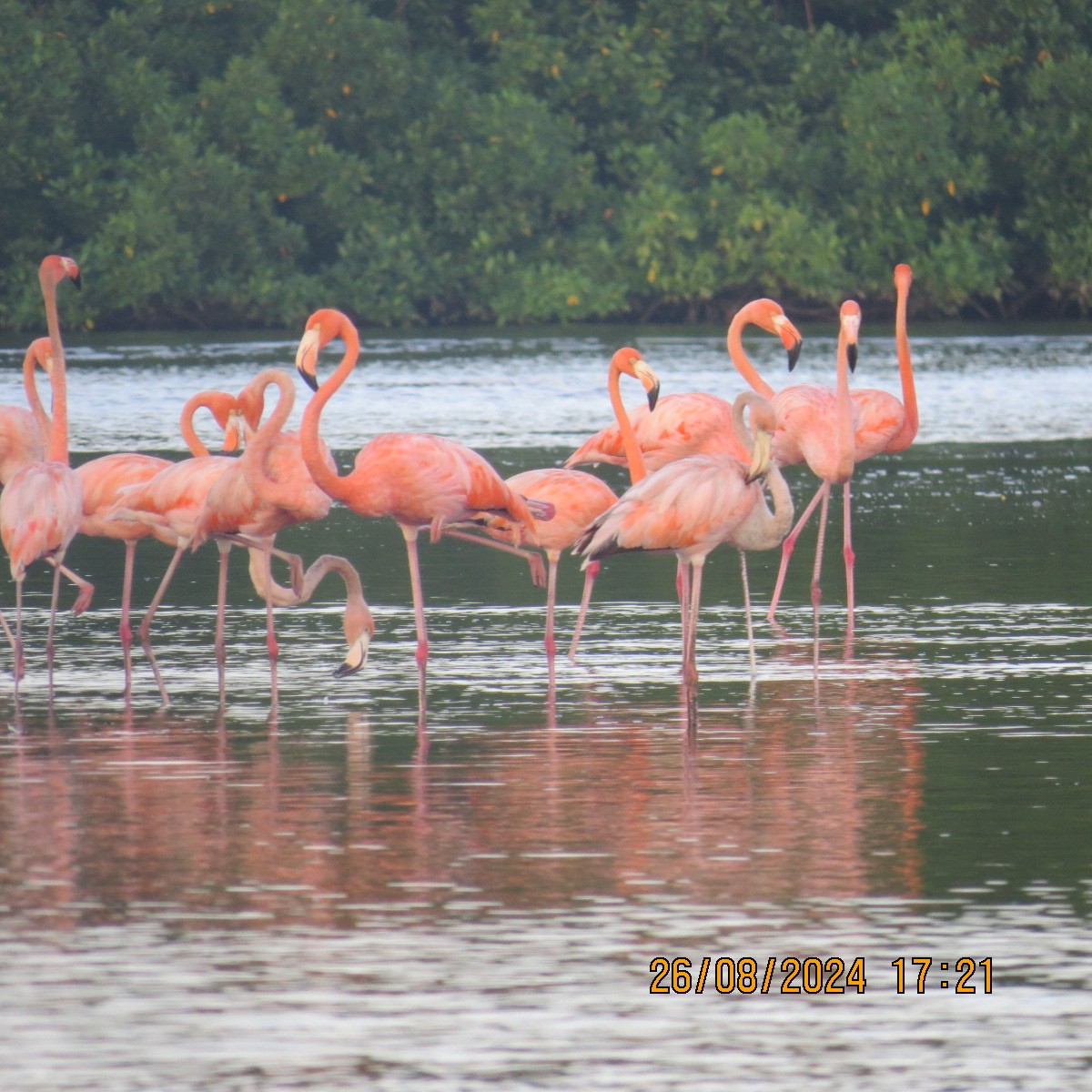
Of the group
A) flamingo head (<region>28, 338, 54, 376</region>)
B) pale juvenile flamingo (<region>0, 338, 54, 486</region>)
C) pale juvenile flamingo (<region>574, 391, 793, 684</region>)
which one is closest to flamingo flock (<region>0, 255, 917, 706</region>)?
pale juvenile flamingo (<region>574, 391, 793, 684</region>)

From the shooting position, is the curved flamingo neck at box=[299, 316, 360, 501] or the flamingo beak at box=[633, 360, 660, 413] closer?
the curved flamingo neck at box=[299, 316, 360, 501]

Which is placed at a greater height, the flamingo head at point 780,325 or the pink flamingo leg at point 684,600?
the flamingo head at point 780,325

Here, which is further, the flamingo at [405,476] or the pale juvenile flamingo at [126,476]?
the pale juvenile flamingo at [126,476]

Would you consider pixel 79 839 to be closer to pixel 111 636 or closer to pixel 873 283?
pixel 111 636

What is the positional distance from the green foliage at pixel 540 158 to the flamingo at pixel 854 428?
35.9 m

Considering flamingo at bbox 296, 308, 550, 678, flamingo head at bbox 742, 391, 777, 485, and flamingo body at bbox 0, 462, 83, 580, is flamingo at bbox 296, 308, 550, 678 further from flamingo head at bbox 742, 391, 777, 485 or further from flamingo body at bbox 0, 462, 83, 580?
flamingo head at bbox 742, 391, 777, 485

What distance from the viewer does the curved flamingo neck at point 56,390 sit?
10.6 m

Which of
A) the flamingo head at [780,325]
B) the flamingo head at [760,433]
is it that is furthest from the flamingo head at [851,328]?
the flamingo head at [760,433]

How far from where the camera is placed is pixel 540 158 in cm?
5178

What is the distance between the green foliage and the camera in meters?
48.6

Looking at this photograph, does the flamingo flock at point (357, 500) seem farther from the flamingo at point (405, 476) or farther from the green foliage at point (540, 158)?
the green foliage at point (540, 158)

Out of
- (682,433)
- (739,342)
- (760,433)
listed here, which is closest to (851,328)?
(739,342)

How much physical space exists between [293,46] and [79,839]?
46.3 meters

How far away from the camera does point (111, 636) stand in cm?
1062
